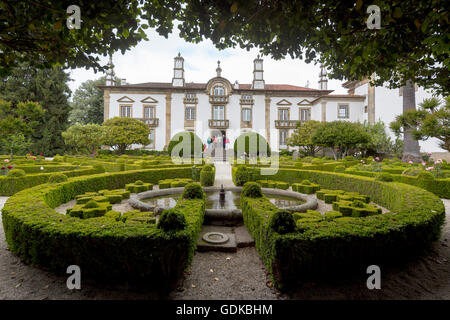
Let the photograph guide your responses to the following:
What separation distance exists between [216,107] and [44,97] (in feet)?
64.4

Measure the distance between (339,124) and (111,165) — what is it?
17.9m

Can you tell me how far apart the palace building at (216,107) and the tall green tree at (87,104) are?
8649 millimetres

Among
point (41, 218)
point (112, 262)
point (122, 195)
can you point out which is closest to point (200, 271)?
point (112, 262)

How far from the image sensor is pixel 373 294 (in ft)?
8.88

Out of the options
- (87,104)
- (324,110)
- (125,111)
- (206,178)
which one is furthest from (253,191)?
(87,104)

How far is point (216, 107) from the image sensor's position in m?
28.1

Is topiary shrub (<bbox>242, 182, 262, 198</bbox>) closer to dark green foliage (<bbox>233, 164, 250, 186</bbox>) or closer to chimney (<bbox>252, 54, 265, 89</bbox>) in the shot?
dark green foliage (<bbox>233, 164, 250, 186</bbox>)

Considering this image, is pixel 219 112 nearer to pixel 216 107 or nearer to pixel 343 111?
pixel 216 107

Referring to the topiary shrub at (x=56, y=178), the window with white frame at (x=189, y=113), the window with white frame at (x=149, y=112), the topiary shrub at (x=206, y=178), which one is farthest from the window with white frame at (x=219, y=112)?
the topiary shrub at (x=56, y=178)

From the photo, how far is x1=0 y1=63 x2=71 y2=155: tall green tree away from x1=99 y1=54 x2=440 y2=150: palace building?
5403 mm

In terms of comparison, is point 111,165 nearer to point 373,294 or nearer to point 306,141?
point 373,294

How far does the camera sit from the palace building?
2741 cm

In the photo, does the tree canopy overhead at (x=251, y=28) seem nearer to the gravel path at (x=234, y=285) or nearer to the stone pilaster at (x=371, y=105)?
the gravel path at (x=234, y=285)

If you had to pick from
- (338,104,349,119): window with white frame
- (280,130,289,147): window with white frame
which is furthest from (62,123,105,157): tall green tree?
(338,104,349,119): window with white frame
